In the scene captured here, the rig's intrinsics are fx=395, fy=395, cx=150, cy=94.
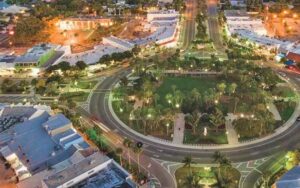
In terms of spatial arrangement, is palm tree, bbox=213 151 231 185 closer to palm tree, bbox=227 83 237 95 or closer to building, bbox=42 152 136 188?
building, bbox=42 152 136 188

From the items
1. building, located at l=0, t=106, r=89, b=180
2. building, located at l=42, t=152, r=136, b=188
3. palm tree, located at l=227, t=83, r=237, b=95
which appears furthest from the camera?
palm tree, located at l=227, t=83, r=237, b=95

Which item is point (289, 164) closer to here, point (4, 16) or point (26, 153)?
point (26, 153)

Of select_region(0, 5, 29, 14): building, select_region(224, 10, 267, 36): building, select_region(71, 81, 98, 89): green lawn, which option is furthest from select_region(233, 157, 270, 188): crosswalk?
select_region(0, 5, 29, 14): building

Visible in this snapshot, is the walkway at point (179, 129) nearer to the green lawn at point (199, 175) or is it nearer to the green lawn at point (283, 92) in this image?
the green lawn at point (199, 175)

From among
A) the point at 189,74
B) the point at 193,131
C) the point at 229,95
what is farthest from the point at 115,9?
the point at 193,131

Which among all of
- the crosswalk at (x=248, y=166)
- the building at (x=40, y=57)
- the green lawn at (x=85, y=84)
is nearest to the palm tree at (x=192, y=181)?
the crosswalk at (x=248, y=166)
